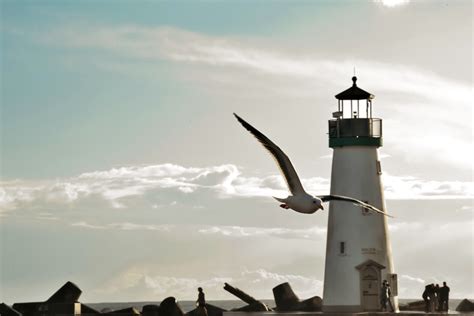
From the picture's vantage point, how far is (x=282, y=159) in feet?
86.1

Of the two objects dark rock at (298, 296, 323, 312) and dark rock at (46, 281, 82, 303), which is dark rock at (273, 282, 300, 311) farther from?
dark rock at (46, 281, 82, 303)

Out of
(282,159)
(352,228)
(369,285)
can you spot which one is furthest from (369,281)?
(282,159)

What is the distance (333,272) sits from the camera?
139 ft

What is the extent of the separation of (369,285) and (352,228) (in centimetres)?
203

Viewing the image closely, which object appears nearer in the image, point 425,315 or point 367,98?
point 425,315

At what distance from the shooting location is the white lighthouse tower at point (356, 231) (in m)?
42.1

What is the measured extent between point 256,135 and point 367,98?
65.4 ft

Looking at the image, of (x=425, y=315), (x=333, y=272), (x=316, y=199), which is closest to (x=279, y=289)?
(x=333, y=272)

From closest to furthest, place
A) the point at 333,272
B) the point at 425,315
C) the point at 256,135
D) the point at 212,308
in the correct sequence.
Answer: the point at 256,135 < the point at 425,315 < the point at 333,272 < the point at 212,308

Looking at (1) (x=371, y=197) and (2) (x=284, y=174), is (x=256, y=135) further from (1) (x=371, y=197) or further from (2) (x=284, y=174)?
(1) (x=371, y=197)

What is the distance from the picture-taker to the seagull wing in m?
24.8

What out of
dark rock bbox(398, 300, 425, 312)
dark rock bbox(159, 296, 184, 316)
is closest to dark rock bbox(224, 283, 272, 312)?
dark rock bbox(159, 296, 184, 316)

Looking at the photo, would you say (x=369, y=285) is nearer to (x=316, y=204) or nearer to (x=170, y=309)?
(x=170, y=309)

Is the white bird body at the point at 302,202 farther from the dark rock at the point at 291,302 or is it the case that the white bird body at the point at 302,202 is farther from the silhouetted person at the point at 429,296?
the dark rock at the point at 291,302
